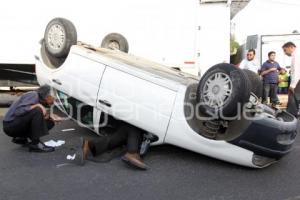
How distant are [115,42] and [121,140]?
13.4 feet

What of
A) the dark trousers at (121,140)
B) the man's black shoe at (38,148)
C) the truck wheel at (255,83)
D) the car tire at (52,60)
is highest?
the car tire at (52,60)

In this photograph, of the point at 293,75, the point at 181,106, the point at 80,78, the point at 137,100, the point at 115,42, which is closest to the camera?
the point at 181,106

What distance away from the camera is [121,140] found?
4.90 m

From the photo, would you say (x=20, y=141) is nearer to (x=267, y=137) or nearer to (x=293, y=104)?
(x=267, y=137)

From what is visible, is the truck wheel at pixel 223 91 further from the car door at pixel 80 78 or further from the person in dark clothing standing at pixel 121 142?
the car door at pixel 80 78

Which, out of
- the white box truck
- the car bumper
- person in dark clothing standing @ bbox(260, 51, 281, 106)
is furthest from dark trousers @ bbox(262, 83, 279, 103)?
the car bumper

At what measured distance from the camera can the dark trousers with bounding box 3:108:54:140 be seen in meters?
4.86

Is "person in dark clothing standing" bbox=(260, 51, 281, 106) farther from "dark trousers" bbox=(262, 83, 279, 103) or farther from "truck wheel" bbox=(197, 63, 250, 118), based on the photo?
"truck wheel" bbox=(197, 63, 250, 118)

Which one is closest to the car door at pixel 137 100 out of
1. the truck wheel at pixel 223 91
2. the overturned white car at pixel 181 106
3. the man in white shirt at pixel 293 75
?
the overturned white car at pixel 181 106

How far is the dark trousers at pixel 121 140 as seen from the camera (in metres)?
4.65

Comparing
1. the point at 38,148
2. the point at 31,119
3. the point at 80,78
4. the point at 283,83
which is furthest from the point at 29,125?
the point at 283,83

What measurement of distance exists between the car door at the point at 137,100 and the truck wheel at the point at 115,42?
3.54 meters

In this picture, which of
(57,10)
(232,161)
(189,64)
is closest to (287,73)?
(189,64)

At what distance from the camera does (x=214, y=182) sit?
4203 mm
